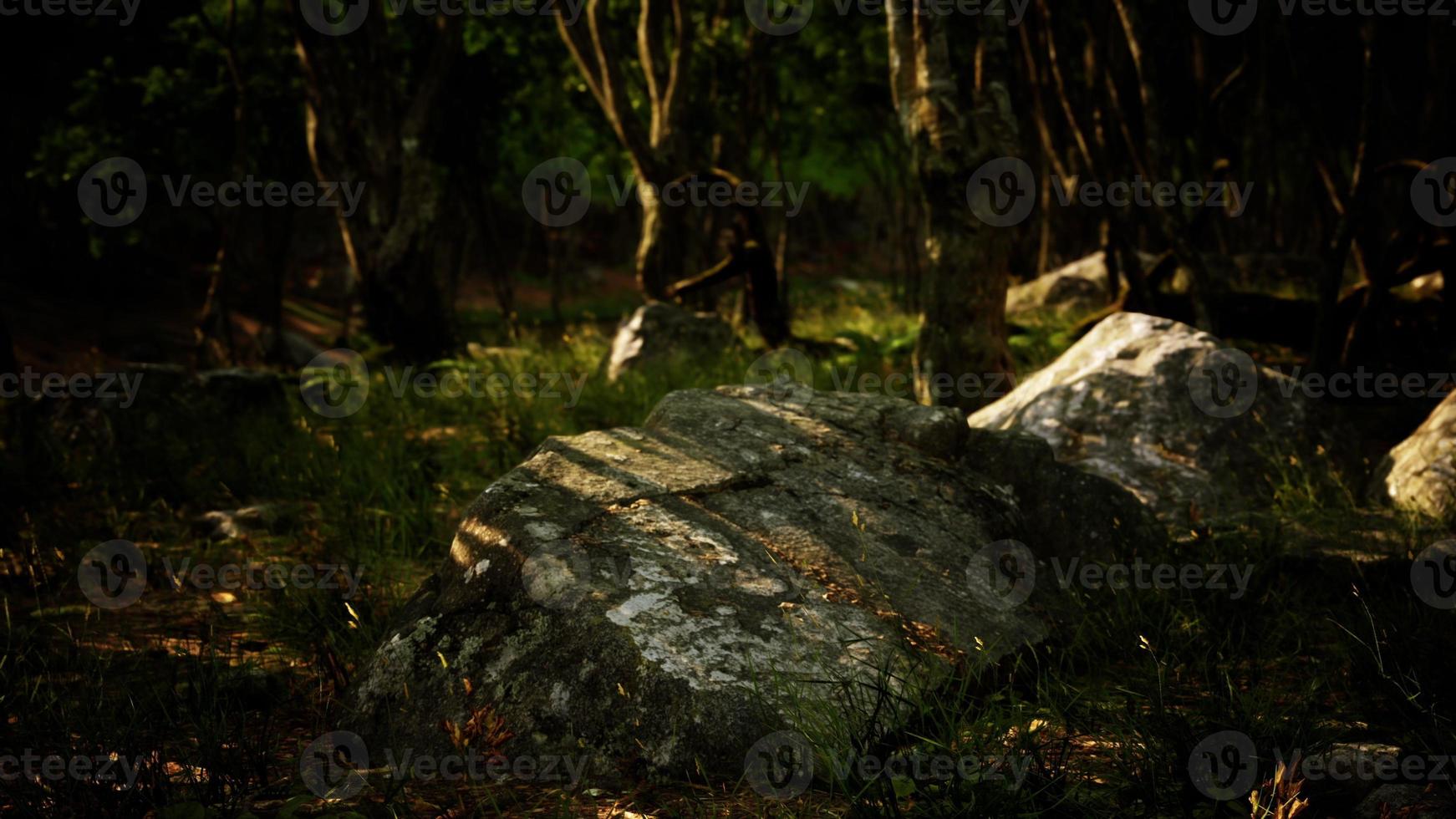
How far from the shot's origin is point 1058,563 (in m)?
4.10

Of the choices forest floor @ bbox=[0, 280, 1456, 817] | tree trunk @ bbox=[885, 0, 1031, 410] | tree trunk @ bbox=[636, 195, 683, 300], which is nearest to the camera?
forest floor @ bbox=[0, 280, 1456, 817]

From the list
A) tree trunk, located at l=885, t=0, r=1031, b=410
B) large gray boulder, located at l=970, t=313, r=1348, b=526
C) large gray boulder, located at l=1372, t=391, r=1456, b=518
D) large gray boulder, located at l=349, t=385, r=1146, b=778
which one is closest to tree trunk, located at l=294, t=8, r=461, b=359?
tree trunk, located at l=885, t=0, r=1031, b=410

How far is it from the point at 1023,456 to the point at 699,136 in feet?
41.9

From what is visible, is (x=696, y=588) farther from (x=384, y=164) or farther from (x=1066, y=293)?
(x=1066, y=293)

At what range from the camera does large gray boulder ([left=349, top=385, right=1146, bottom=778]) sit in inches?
114

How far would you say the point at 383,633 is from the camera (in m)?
3.80

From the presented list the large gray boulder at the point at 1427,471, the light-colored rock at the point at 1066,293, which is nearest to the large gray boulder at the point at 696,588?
the large gray boulder at the point at 1427,471

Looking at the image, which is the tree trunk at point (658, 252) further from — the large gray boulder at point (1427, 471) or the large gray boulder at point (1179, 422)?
the large gray boulder at point (1427, 471)

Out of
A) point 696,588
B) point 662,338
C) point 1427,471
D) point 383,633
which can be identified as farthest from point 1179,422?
point 662,338

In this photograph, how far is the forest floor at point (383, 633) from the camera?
257 centimetres

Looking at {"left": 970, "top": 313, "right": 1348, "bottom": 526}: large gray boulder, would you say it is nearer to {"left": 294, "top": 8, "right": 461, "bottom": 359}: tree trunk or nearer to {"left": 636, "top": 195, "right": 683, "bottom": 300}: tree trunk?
{"left": 636, "top": 195, "right": 683, "bottom": 300}: tree trunk

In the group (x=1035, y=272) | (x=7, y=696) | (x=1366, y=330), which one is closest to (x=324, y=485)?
(x=7, y=696)

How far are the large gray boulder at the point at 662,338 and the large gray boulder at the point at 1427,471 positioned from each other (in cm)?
579

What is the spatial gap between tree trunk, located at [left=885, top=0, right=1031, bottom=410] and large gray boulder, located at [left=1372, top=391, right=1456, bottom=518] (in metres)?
2.48
